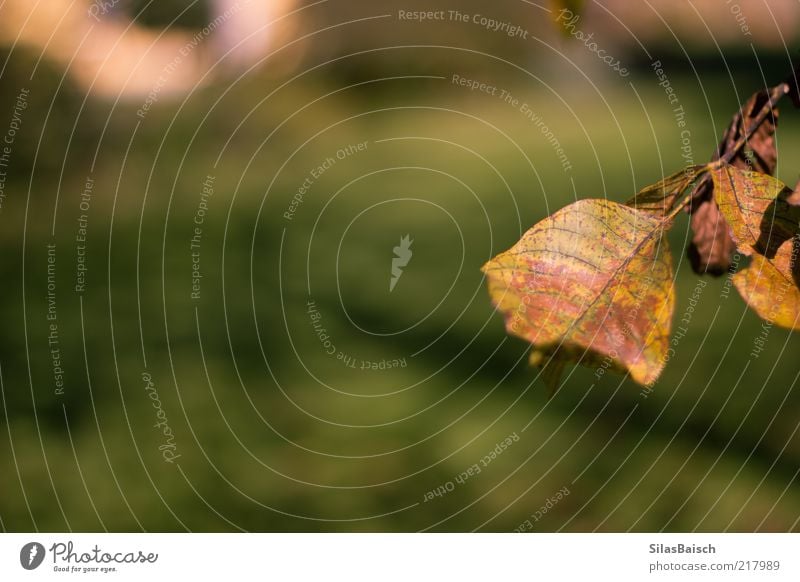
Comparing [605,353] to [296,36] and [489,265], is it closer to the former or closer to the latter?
[489,265]

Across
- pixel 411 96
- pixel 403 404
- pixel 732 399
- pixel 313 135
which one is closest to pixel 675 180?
pixel 403 404

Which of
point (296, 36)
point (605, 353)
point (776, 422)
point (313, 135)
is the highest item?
point (296, 36)

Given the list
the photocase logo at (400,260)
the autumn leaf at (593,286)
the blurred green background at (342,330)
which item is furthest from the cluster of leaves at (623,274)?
the photocase logo at (400,260)

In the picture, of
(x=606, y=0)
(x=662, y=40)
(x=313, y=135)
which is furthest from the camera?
(x=662, y=40)
